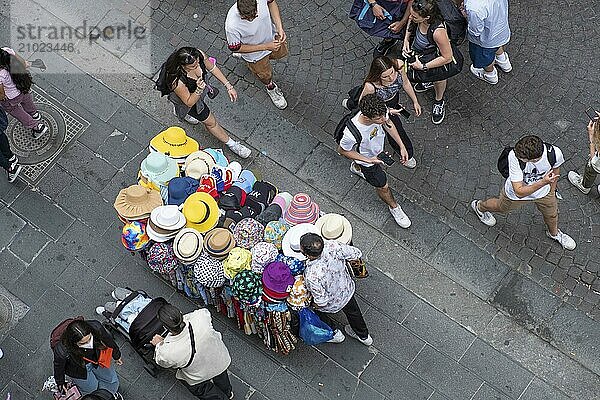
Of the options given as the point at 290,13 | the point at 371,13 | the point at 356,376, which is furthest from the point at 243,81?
the point at 356,376

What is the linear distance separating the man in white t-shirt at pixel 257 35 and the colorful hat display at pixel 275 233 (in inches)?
81.7

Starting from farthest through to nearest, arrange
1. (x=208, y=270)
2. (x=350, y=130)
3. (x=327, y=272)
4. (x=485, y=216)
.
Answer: (x=485, y=216) < (x=350, y=130) < (x=208, y=270) < (x=327, y=272)

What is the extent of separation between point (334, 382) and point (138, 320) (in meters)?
2.09

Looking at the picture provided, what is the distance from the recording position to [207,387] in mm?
7297

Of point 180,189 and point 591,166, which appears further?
point 591,166

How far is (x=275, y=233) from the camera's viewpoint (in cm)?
741

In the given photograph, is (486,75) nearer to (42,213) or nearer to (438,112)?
(438,112)

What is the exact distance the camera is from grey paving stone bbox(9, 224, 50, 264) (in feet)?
27.9

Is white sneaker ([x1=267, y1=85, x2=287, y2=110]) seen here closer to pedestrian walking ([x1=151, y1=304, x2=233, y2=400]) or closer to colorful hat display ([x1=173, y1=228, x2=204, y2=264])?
colorful hat display ([x1=173, y1=228, x2=204, y2=264])

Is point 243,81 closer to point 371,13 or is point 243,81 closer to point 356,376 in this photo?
point 371,13

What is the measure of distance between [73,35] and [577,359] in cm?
647

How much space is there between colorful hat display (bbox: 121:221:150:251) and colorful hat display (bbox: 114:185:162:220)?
8 centimetres

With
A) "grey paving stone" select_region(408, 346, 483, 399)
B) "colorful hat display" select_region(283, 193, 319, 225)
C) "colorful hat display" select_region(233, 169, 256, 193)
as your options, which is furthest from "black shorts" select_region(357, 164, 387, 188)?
"grey paving stone" select_region(408, 346, 483, 399)

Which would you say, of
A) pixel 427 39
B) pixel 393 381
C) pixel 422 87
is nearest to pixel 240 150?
pixel 422 87
